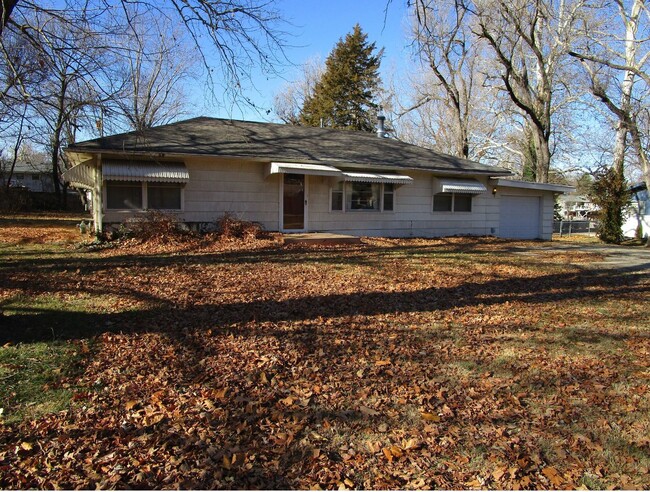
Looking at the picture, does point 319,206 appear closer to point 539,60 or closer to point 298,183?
point 298,183

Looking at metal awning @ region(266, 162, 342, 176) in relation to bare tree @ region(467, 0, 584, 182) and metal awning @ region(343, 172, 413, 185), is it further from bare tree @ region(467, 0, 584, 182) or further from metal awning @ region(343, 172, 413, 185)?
bare tree @ region(467, 0, 584, 182)

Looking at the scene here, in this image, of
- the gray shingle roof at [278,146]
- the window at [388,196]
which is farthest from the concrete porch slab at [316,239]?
the window at [388,196]

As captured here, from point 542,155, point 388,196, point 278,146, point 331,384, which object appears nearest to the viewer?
point 331,384

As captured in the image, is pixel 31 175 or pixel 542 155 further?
Answer: pixel 31 175

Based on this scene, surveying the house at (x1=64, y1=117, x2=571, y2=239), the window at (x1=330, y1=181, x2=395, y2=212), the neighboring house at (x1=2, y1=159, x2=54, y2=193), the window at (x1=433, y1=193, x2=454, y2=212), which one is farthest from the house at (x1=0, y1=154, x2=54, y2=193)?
the window at (x1=433, y1=193, x2=454, y2=212)

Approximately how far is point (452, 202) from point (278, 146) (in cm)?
706

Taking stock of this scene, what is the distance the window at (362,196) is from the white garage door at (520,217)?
5709 millimetres

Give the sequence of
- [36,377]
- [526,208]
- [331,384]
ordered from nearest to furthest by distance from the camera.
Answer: [36,377], [331,384], [526,208]

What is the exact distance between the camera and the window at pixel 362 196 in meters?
14.5

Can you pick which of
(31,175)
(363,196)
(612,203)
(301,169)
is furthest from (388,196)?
(31,175)

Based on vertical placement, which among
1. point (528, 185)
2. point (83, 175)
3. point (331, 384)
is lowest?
point (331, 384)

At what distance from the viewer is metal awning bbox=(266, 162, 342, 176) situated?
12500 millimetres

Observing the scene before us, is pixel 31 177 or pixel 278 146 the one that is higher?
pixel 31 177

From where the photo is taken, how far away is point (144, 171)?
11281 millimetres
